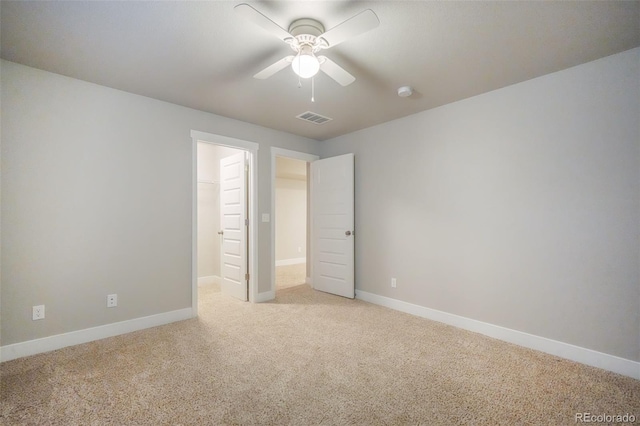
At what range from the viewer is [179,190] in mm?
3346

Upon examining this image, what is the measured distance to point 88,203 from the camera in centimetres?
276

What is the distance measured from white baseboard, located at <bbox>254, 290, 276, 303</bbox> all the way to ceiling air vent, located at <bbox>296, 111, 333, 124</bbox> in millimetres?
2502

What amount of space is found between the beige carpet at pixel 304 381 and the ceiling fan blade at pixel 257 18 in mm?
2324

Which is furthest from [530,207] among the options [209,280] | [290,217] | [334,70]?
[290,217]

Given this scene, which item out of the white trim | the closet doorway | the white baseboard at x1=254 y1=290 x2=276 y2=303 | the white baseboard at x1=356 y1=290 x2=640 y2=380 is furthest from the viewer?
the closet doorway

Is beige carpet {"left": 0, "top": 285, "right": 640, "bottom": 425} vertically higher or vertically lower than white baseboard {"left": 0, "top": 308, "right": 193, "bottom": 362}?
lower

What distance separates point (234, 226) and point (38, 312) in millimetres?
2216

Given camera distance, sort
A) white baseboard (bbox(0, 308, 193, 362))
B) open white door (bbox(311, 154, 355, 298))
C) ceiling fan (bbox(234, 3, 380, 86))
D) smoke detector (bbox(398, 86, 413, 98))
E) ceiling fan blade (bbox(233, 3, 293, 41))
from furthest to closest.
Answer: open white door (bbox(311, 154, 355, 298)) → smoke detector (bbox(398, 86, 413, 98)) → white baseboard (bbox(0, 308, 193, 362)) → ceiling fan (bbox(234, 3, 380, 86)) → ceiling fan blade (bbox(233, 3, 293, 41))

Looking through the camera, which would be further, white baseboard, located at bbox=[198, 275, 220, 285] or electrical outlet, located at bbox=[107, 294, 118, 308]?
white baseboard, located at bbox=[198, 275, 220, 285]

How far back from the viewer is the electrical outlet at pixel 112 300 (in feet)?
9.38

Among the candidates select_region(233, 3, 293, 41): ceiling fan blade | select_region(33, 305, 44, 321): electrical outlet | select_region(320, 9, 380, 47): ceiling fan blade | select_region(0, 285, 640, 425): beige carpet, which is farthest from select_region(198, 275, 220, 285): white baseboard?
select_region(320, 9, 380, 47): ceiling fan blade

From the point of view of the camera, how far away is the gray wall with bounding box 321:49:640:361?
7.42 ft

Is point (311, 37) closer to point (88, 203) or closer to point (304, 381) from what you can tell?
point (304, 381)

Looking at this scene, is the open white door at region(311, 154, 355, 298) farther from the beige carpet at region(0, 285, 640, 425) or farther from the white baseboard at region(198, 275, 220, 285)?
the white baseboard at region(198, 275, 220, 285)
